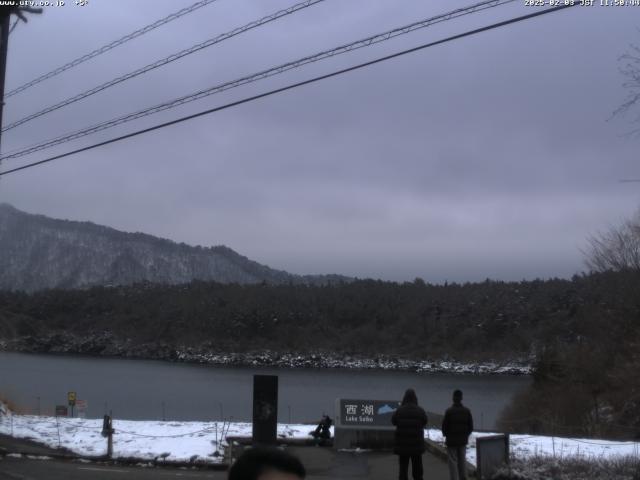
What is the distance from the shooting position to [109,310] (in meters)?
138

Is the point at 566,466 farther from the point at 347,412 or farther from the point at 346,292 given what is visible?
the point at 346,292

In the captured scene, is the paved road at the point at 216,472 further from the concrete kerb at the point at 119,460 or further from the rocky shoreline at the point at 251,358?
the rocky shoreline at the point at 251,358

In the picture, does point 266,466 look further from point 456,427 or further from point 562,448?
point 562,448

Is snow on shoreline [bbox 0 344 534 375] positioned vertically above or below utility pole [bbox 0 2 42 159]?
below

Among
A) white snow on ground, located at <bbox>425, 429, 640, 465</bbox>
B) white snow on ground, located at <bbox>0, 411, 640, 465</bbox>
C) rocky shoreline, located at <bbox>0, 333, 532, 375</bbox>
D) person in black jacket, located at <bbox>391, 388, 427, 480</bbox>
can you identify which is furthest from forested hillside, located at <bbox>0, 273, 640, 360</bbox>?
person in black jacket, located at <bbox>391, 388, 427, 480</bbox>

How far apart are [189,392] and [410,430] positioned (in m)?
50.5

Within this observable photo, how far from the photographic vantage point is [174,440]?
750 inches

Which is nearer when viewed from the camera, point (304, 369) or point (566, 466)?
point (566, 466)

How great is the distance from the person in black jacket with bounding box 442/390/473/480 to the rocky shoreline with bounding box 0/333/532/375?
82770mm

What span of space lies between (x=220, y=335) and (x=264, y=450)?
12426cm

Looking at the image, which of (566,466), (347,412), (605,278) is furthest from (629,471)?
(605,278)

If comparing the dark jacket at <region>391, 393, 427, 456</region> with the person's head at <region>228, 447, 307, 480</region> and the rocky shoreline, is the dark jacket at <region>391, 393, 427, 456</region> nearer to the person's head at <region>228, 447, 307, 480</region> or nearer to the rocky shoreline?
the person's head at <region>228, 447, 307, 480</region>

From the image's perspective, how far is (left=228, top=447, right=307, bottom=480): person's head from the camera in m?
2.66

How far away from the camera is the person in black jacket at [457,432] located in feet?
40.5
